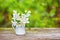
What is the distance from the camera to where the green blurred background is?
7.66ft

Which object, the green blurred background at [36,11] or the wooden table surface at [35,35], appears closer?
the wooden table surface at [35,35]

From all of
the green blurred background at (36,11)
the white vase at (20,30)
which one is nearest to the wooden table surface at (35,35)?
the white vase at (20,30)

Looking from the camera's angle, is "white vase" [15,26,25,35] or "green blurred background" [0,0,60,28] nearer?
"white vase" [15,26,25,35]

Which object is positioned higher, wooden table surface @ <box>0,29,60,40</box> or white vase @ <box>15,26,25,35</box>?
white vase @ <box>15,26,25,35</box>

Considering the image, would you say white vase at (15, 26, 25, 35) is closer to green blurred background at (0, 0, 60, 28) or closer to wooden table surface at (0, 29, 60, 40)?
wooden table surface at (0, 29, 60, 40)

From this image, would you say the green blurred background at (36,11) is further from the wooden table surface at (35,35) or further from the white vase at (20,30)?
the white vase at (20,30)

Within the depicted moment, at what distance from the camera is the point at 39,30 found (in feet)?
6.10

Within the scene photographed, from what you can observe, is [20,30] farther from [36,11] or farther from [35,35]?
[36,11]

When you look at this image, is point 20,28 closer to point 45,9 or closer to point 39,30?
point 39,30

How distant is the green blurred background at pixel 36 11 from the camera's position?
91.9 inches

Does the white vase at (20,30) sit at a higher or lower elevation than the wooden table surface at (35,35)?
higher

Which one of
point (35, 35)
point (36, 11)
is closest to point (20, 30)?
point (35, 35)

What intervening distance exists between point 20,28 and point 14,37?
10 centimetres

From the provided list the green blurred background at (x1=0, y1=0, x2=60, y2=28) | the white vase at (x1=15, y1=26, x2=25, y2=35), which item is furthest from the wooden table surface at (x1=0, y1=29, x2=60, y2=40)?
the green blurred background at (x1=0, y1=0, x2=60, y2=28)
